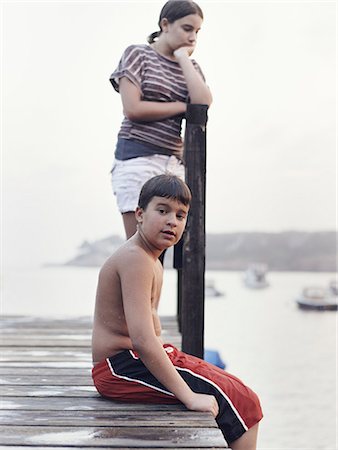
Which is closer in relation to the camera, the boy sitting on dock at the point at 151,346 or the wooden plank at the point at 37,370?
the boy sitting on dock at the point at 151,346

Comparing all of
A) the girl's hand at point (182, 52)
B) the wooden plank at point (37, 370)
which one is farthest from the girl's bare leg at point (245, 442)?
the girl's hand at point (182, 52)

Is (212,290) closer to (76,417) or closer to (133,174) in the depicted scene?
(133,174)

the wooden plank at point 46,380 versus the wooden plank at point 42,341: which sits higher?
the wooden plank at point 46,380

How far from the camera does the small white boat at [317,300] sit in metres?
21.9

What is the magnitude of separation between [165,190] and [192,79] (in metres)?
0.87

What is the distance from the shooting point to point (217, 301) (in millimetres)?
22375

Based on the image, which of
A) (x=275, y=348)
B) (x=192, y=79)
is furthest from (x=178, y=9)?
(x=275, y=348)

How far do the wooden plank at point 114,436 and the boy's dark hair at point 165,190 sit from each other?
0.68 meters

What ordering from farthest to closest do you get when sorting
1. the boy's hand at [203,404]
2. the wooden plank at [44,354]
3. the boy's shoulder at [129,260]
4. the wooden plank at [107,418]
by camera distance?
the wooden plank at [44,354] → the boy's shoulder at [129,260] → the boy's hand at [203,404] → the wooden plank at [107,418]

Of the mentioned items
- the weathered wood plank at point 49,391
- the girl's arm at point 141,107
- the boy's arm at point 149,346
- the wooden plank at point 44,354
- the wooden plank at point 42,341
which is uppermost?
the girl's arm at point 141,107

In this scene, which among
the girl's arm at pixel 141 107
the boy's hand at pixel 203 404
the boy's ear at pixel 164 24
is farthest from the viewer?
the boy's ear at pixel 164 24

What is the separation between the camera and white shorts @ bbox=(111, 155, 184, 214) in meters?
3.19

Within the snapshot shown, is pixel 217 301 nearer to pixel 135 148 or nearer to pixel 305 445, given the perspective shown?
pixel 305 445

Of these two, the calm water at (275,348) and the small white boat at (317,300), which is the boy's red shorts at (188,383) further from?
the small white boat at (317,300)
